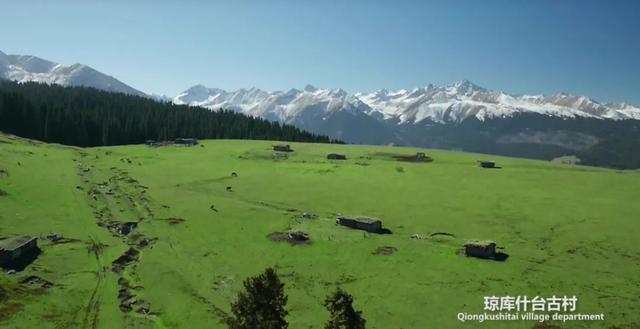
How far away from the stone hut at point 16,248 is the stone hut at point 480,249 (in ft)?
162

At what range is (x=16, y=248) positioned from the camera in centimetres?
4866

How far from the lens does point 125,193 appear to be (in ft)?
273

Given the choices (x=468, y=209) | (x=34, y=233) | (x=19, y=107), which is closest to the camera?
(x=34, y=233)

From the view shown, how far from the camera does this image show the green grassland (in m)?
41.9

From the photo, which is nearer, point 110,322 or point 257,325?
point 257,325

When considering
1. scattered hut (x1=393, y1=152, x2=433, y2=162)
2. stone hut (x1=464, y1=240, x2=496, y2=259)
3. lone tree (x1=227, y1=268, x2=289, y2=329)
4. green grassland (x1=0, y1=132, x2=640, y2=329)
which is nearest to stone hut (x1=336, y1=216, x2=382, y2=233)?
green grassland (x1=0, y1=132, x2=640, y2=329)

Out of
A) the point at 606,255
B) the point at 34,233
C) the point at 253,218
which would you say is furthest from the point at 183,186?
the point at 606,255

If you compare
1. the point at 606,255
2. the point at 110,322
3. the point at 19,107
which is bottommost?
the point at 110,322

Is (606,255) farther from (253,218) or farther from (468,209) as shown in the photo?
(253,218)

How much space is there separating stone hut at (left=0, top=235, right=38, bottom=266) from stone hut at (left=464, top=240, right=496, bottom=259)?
162 ft

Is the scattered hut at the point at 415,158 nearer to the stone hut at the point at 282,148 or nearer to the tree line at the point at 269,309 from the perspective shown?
the stone hut at the point at 282,148

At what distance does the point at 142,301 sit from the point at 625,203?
75208mm

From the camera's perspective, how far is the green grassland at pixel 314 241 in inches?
1650

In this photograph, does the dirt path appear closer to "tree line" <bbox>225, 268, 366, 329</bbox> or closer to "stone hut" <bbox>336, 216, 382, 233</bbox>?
"tree line" <bbox>225, 268, 366, 329</bbox>
